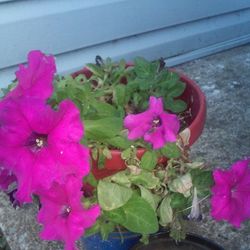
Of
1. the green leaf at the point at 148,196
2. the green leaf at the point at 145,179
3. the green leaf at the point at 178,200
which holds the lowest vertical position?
the green leaf at the point at 178,200

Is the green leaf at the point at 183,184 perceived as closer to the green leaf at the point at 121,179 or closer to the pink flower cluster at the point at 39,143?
the green leaf at the point at 121,179

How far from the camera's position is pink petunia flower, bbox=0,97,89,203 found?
825 millimetres

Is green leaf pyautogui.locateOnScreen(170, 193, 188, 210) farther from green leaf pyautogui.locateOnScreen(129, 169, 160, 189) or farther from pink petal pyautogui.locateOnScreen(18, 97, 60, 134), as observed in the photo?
pink petal pyautogui.locateOnScreen(18, 97, 60, 134)

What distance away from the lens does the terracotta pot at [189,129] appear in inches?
45.9

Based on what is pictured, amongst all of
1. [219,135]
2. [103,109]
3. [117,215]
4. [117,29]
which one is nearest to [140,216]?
[117,215]

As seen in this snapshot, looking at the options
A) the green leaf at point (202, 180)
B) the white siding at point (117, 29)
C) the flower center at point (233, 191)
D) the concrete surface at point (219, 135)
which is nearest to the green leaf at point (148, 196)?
the green leaf at point (202, 180)

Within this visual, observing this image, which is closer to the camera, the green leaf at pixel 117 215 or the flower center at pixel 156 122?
the flower center at pixel 156 122

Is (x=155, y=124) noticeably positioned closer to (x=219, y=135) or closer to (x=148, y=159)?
(x=148, y=159)

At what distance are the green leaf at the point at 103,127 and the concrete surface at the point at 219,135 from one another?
78 cm

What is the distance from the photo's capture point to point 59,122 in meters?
0.83

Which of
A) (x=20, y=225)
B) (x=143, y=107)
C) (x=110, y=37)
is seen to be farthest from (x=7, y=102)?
(x=110, y=37)

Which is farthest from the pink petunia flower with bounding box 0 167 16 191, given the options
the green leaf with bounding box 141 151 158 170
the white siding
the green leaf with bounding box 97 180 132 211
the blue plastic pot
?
the white siding

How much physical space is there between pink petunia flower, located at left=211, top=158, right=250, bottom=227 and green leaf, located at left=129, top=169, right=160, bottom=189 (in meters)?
0.17

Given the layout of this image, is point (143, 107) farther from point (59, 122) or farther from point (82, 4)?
point (82, 4)
